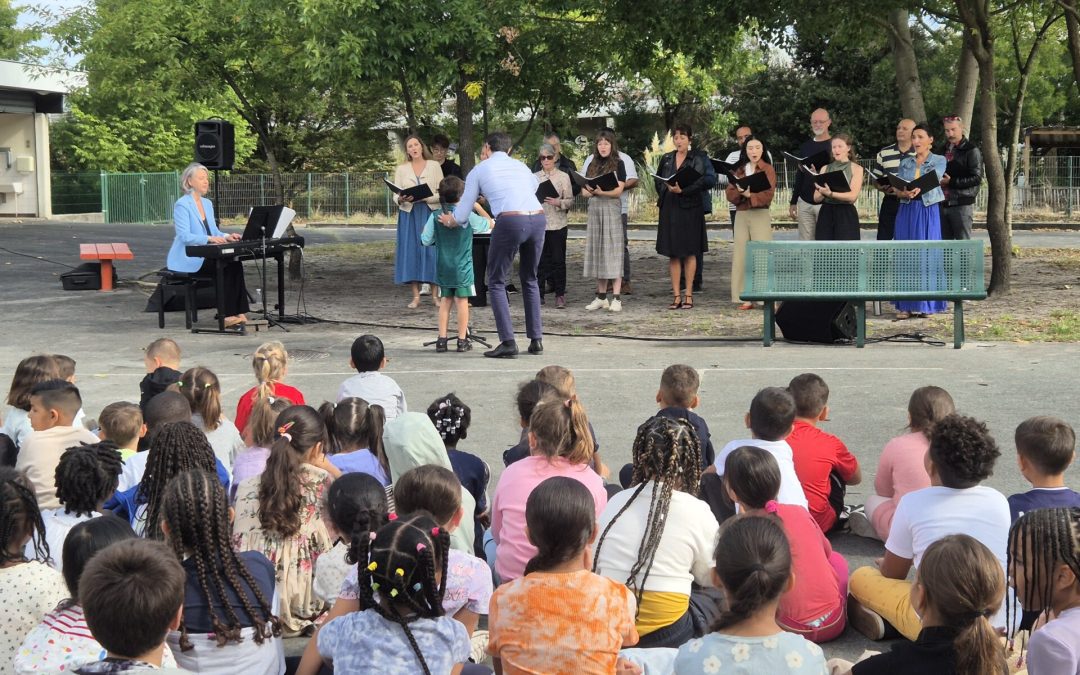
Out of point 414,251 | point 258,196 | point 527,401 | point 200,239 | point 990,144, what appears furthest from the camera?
point 258,196

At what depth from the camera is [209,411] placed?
6.21m

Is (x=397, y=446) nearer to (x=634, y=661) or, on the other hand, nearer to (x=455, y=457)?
(x=455, y=457)

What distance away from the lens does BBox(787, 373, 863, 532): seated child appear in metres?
5.84

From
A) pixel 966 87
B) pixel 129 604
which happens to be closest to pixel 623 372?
pixel 129 604

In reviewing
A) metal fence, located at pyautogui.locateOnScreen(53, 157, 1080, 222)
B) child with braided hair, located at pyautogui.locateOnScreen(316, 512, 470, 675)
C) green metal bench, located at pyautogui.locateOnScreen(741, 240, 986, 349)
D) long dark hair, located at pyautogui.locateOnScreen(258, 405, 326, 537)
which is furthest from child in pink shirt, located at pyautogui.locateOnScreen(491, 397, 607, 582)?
metal fence, located at pyautogui.locateOnScreen(53, 157, 1080, 222)

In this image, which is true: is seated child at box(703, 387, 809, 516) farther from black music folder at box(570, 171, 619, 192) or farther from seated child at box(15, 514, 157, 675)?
black music folder at box(570, 171, 619, 192)

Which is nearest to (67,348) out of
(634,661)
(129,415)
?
(129,415)

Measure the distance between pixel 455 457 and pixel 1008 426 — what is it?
13.7ft

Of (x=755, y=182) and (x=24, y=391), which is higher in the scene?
(x=755, y=182)

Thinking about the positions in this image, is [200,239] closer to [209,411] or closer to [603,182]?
[603,182]

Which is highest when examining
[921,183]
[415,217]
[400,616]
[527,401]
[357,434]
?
[921,183]

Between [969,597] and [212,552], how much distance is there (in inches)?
87.1

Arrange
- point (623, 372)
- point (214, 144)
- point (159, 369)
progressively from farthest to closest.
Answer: point (214, 144) < point (623, 372) < point (159, 369)

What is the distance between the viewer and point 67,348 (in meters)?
11.9
